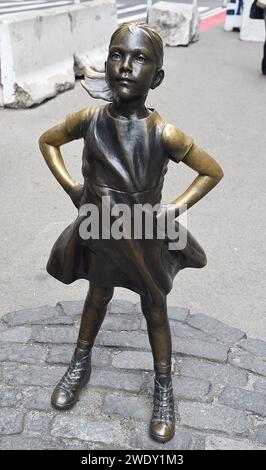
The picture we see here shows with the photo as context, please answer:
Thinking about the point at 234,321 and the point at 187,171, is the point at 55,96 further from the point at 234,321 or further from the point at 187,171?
the point at 234,321

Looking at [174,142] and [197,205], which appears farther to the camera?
[197,205]

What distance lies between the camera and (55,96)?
7.98 meters

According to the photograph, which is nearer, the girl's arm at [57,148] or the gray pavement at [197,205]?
the girl's arm at [57,148]

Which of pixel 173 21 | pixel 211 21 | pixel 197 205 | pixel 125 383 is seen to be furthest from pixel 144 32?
pixel 211 21

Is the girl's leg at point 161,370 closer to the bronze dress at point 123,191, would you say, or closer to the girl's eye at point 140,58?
the bronze dress at point 123,191

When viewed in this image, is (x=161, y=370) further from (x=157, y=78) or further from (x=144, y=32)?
(x=144, y=32)

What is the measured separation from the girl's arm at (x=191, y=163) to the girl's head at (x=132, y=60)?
8.6 inches

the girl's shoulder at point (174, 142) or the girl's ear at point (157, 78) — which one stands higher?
the girl's ear at point (157, 78)

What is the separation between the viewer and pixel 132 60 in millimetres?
2117

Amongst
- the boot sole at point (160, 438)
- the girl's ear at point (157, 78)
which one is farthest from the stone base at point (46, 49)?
the boot sole at point (160, 438)

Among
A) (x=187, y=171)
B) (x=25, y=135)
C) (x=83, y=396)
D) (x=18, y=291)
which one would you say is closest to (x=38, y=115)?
(x=25, y=135)

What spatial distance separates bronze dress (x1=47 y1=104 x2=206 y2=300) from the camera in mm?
2252

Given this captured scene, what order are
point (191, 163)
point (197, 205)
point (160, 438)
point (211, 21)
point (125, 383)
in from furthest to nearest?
point (211, 21)
point (197, 205)
point (125, 383)
point (160, 438)
point (191, 163)

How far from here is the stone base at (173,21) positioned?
1149 cm
